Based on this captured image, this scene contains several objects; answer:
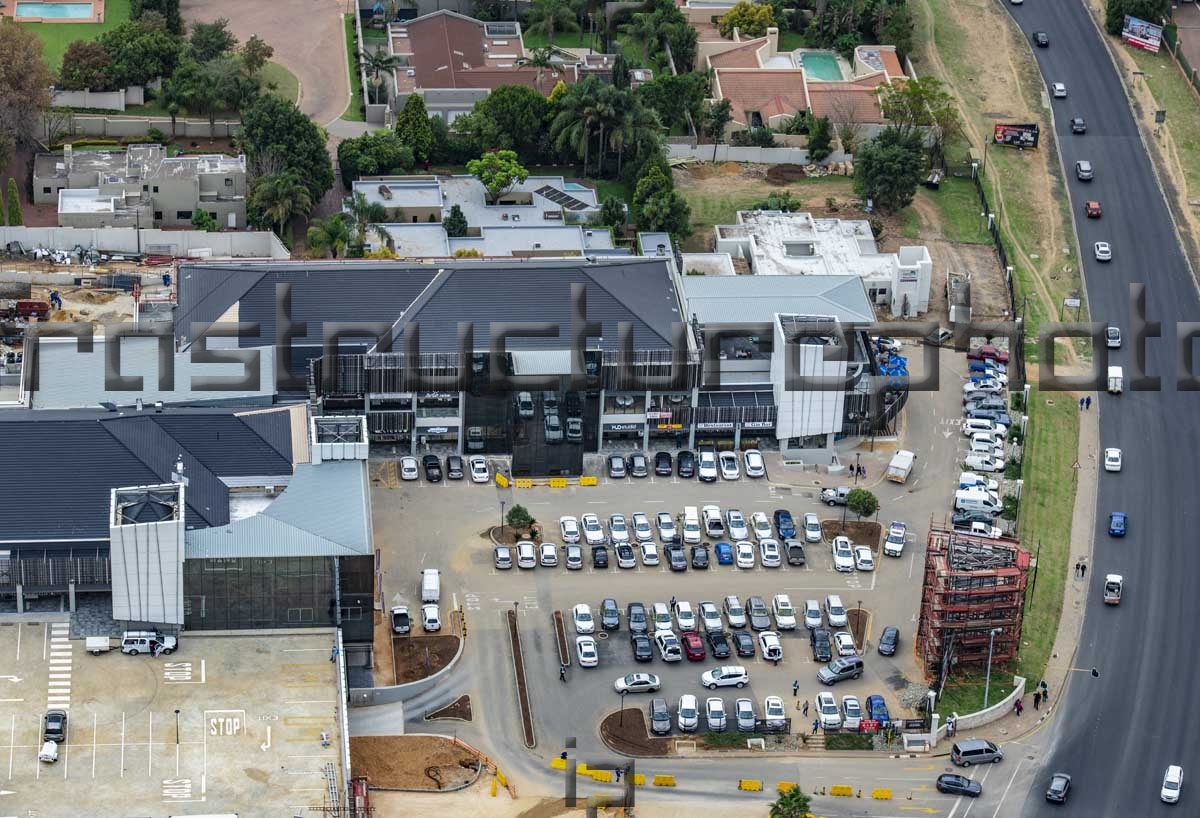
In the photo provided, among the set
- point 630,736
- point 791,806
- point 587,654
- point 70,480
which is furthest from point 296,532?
point 791,806

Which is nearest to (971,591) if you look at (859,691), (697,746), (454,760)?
(859,691)

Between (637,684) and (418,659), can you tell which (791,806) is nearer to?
(637,684)

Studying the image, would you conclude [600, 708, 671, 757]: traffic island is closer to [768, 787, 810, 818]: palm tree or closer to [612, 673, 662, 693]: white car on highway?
[612, 673, 662, 693]: white car on highway

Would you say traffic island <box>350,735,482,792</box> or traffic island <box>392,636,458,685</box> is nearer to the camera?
traffic island <box>350,735,482,792</box>

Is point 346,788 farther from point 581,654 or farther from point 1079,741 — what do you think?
point 1079,741

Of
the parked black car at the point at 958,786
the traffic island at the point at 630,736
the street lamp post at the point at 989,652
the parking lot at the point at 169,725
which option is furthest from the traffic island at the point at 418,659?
the street lamp post at the point at 989,652

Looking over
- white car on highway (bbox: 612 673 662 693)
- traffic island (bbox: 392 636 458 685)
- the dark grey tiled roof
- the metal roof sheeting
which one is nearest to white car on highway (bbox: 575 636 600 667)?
white car on highway (bbox: 612 673 662 693)

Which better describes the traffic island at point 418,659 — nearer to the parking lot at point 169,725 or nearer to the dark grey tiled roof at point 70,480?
the parking lot at point 169,725
